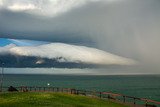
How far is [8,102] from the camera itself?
43.0 meters

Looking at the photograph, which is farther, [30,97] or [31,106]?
[30,97]

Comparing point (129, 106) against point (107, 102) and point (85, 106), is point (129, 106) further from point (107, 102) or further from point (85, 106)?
point (85, 106)

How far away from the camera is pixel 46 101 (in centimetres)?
4494

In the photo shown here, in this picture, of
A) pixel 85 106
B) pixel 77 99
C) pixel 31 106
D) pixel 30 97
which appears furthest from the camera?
pixel 77 99

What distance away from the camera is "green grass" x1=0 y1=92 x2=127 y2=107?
42.3 m

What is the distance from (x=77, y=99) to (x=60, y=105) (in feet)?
28.4

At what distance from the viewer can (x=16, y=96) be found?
160 feet

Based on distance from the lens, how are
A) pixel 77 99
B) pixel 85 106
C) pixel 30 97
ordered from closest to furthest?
pixel 85 106, pixel 30 97, pixel 77 99

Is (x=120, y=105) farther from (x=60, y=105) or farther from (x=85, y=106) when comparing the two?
(x=60, y=105)

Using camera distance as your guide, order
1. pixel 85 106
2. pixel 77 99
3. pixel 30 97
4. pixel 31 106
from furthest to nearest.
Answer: pixel 77 99
pixel 30 97
pixel 85 106
pixel 31 106

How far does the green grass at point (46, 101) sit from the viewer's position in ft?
139

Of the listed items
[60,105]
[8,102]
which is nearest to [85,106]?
[60,105]

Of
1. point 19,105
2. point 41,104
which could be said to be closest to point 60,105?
point 41,104

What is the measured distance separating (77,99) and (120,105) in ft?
Answer: 24.1
